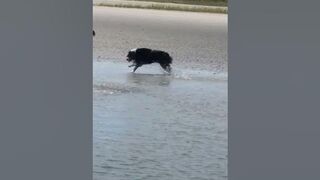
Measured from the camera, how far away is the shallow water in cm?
631

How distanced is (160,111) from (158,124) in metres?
0.77

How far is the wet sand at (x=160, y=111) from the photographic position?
21.0 ft

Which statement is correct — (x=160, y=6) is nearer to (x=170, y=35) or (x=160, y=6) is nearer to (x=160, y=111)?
(x=170, y=35)

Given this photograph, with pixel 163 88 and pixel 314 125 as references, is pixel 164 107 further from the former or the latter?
pixel 314 125

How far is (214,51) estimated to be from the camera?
1418cm

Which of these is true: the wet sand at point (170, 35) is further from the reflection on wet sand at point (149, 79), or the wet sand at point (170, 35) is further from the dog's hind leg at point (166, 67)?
the reflection on wet sand at point (149, 79)

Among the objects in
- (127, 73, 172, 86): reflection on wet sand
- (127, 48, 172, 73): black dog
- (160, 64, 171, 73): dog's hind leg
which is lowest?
(127, 73, 172, 86): reflection on wet sand

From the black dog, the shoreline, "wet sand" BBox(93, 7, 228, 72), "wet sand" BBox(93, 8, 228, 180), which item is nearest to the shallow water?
"wet sand" BBox(93, 8, 228, 180)

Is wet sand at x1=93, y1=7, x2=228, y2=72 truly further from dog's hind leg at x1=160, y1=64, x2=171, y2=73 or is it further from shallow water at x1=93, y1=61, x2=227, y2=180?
shallow water at x1=93, y1=61, x2=227, y2=180

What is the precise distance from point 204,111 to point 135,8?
47.4ft

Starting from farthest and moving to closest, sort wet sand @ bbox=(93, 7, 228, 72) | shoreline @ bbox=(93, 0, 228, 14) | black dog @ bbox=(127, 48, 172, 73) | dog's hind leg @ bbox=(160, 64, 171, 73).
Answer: shoreline @ bbox=(93, 0, 228, 14)
wet sand @ bbox=(93, 7, 228, 72)
dog's hind leg @ bbox=(160, 64, 171, 73)
black dog @ bbox=(127, 48, 172, 73)

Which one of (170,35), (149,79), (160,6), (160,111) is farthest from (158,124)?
(160,6)

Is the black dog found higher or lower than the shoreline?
lower

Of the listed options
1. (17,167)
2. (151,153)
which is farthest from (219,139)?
(17,167)
